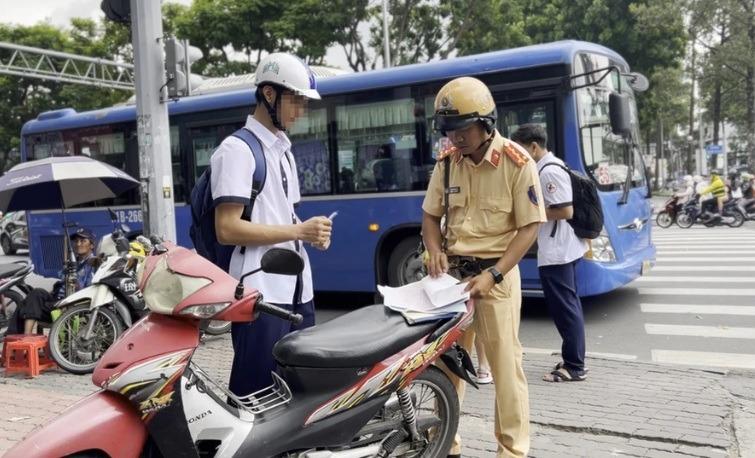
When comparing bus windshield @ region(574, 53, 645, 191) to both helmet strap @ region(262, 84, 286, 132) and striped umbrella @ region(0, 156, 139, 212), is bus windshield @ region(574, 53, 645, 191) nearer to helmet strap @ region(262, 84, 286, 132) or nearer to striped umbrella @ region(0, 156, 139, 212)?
striped umbrella @ region(0, 156, 139, 212)

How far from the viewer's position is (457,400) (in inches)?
130

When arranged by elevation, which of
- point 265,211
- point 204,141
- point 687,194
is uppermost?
point 204,141

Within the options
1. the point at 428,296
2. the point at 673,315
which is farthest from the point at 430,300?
the point at 673,315

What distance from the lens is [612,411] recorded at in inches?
170

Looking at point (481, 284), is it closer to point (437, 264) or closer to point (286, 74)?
point (437, 264)

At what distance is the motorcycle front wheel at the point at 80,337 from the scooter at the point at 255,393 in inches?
138

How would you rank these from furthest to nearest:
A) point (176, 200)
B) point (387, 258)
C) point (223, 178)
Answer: point (176, 200) → point (387, 258) → point (223, 178)

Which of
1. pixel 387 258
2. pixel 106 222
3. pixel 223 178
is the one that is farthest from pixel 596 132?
Answer: pixel 106 222

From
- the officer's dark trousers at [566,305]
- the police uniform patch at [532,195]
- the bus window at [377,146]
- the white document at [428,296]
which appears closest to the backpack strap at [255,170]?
the white document at [428,296]

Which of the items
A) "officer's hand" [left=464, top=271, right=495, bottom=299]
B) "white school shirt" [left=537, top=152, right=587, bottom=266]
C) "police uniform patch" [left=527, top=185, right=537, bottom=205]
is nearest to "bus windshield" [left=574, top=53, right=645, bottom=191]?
"white school shirt" [left=537, top=152, right=587, bottom=266]

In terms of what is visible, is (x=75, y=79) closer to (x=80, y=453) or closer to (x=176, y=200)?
(x=176, y=200)

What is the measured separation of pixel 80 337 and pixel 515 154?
4.40m

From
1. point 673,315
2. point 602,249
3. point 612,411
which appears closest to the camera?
point 612,411

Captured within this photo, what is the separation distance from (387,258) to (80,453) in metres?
5.85
